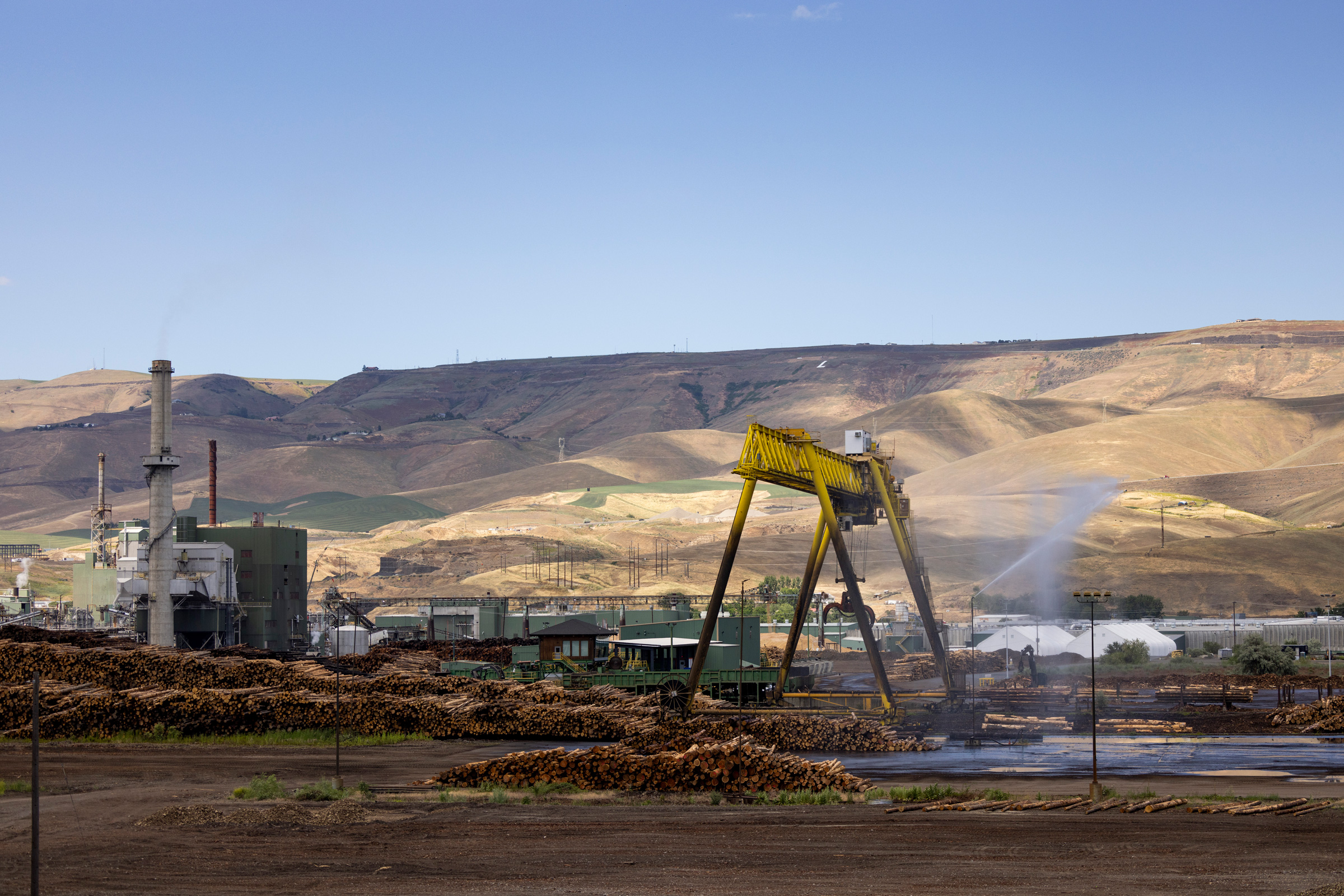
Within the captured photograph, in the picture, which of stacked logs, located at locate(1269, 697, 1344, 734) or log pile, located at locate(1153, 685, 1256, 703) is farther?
log pile, located at locate(1153, 685, 1256, 703)

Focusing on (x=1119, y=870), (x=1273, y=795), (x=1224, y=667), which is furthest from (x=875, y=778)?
(x=1224, y=667)

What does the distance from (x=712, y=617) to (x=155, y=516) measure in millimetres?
35242

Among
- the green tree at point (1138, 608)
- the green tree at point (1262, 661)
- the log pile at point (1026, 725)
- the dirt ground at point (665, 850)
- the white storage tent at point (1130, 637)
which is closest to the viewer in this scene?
the dirt ground at point (665, 850)

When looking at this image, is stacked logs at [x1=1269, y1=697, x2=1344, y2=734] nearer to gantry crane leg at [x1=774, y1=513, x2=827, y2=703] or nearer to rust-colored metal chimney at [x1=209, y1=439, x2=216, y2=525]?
gantry crane leg at [x1=774, y1=513, x2=827, y2=703]

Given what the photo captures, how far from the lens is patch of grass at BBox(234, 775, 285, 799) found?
1027 inches

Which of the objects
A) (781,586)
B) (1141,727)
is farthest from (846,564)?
(781,586)

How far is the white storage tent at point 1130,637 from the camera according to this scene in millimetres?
76606

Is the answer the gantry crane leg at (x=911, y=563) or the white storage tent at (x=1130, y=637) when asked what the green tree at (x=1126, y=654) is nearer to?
the white storage tent at (x=1130, y=637)

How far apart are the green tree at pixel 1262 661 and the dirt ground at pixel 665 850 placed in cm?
3761

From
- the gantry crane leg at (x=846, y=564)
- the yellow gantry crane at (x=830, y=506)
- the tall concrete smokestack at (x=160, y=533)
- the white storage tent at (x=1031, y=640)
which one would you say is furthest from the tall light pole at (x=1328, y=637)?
the tall concrete smokestack at (x=160, y=533)

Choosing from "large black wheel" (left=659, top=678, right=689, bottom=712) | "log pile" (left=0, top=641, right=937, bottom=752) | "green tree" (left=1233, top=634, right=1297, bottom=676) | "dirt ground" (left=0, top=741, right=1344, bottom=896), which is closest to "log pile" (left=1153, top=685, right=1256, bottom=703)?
"green tree" (left=1233, top=634, right=1297, bottom=676)

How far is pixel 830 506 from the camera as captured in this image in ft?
133

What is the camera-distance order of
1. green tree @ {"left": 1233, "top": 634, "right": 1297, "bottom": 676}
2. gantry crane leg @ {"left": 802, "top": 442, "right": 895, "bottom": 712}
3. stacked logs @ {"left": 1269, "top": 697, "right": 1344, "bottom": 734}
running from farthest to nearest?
green tree @ {"left": 1233, "top": 634, "right": 1297, "bottom": 676} < gantry crane leg @ {"left": 802, "top": 442, "right": 895, "bottom": 712} < stacked logs @ {"left": 1269, "top": 697, "right": 1344, "bottom": 734}

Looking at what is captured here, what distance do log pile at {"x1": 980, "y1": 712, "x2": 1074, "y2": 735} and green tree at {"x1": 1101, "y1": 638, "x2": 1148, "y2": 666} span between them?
104 feet
